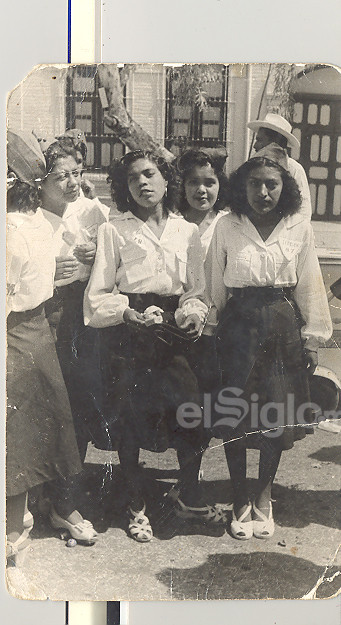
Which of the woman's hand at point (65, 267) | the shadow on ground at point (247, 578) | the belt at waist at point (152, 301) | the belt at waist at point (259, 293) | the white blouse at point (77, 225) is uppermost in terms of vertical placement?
the white blouse at point (77, 225)

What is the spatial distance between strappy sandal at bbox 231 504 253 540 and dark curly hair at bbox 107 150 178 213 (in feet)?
3.46

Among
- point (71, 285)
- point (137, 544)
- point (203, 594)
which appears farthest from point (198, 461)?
point (71, 285)

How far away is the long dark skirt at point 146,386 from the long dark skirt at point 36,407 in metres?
0.15

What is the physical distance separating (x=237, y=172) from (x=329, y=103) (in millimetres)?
371

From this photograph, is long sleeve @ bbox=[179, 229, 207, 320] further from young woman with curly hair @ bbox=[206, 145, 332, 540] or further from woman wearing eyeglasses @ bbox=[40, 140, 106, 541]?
woman wearing eyeglasses @ bbox=[40, 140, 106, 541]

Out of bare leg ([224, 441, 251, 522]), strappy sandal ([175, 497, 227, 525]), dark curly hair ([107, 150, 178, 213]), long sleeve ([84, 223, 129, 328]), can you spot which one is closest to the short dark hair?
dark curly hair ([107, 150, 178, 213])

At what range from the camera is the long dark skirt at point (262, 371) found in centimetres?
179

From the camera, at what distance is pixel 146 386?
1.79 meters

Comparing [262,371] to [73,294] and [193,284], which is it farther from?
[73,294]

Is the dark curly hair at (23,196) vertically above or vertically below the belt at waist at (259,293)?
above

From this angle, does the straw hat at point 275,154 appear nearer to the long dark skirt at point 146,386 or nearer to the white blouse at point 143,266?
the white blouse at point 143,266

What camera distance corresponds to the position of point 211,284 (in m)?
1.79

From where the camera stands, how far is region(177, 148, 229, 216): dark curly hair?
176cm

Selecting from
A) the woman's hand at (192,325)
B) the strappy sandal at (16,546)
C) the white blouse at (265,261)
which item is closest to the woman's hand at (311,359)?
the white blouse at (265,261)
